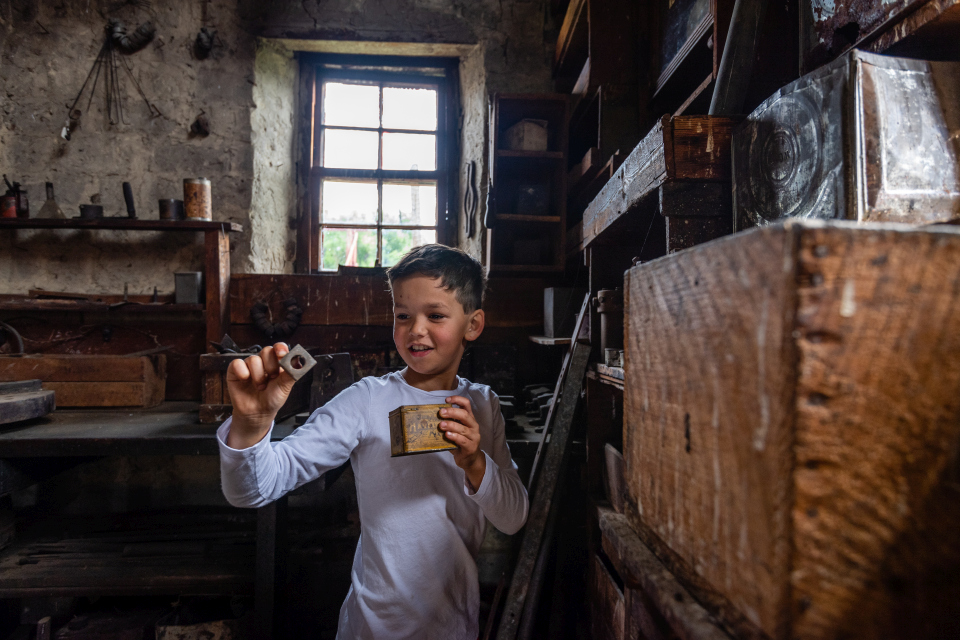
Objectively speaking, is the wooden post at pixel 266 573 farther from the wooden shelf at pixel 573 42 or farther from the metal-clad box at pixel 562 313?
the wooden shelf at pixel 573 42

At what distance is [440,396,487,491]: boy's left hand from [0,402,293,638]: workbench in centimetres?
99

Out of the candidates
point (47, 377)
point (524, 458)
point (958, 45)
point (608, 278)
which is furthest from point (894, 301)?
point (47, 377)

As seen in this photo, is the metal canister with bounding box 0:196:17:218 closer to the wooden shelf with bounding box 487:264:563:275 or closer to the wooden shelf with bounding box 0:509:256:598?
the wooden shelf with bounding box 0:509:256:598

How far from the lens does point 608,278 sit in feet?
6.09

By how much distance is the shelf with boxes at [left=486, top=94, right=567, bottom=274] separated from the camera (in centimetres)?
263

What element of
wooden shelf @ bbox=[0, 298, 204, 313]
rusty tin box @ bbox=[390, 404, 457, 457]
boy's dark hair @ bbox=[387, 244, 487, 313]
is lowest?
rusty tin box @ bbox=[390, 404, 457, 457]

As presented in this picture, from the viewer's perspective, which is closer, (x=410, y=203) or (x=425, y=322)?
(x=425, y=322)

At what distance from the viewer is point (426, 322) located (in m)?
1.17

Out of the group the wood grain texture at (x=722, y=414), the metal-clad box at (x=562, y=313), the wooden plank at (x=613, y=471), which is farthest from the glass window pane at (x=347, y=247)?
the wood grain texture at (x=722, y=414)

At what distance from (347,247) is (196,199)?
37.3 inches

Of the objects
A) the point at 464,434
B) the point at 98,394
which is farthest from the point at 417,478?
the point at 98,394

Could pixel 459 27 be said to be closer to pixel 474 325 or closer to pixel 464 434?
pixel 474 325

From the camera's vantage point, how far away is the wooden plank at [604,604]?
1252mm

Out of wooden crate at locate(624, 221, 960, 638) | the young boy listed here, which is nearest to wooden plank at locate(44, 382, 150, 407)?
the young boy
